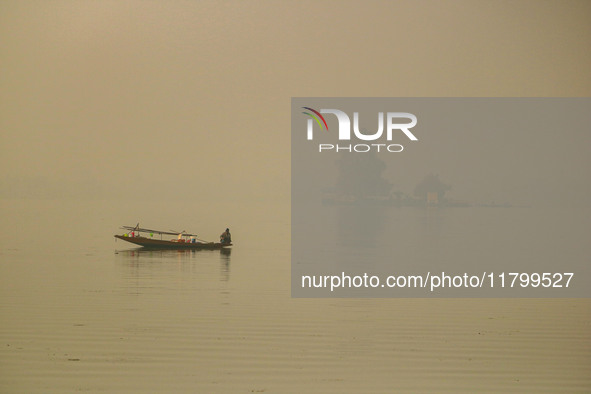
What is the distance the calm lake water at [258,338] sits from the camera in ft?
26.2

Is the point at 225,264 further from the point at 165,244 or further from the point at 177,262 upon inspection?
the point at 165,244

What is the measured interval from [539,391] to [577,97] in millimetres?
60590

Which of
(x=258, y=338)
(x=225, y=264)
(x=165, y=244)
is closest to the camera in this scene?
(x=258, y=338)

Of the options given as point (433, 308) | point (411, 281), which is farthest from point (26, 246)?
point (433, 308)

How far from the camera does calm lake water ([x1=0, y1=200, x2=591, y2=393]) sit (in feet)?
26.2

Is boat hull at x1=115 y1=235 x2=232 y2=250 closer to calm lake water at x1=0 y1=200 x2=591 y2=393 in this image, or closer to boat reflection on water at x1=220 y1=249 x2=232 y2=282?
boat reflection on water at x1=220 y1=249 x2=232 y2=282

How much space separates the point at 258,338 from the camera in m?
9.97

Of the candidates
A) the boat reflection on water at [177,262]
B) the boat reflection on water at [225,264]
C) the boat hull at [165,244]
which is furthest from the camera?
the boat hull at [165,244]

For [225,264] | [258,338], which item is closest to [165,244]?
[225,264]

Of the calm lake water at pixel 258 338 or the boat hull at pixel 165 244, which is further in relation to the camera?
the boat hull at pixel 165 244

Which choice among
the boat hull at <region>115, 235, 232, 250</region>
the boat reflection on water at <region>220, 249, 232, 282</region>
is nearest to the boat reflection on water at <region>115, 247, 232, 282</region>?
the boat reflection on water at <region>220, 249, 232, 282</region>

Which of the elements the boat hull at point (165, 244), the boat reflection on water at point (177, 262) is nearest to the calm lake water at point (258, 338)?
the boat reflection on water at point (177, 262)

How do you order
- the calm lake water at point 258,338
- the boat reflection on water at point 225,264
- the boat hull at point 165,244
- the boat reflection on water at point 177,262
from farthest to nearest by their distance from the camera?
the boat hull at point 165,244
the boat reflection on water at point 177,262
the boat reflection on water at point 225,264
the calm lake water at point 258,338

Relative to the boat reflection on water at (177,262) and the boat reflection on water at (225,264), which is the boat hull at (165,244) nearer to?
the boat reflection on water at (177,262)
